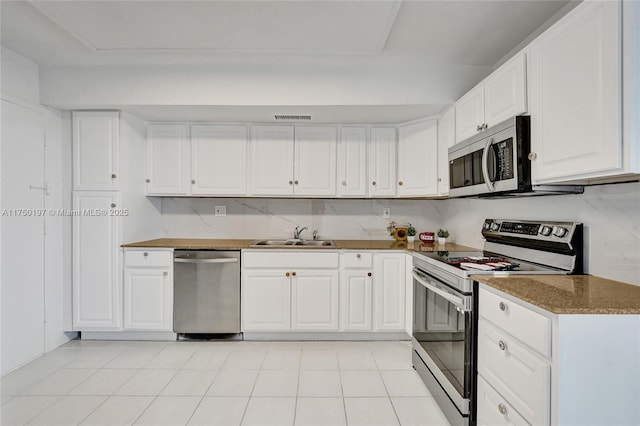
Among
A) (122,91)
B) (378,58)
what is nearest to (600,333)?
(378,58)

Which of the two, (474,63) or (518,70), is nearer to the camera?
(518,70)

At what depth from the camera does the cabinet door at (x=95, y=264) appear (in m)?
2.91

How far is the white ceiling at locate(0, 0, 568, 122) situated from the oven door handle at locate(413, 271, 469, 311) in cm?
143

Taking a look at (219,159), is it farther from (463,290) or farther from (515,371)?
(515,371)

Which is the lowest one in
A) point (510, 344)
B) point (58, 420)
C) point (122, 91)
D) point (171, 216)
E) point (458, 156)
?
point (58, 420)

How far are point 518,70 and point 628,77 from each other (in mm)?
679

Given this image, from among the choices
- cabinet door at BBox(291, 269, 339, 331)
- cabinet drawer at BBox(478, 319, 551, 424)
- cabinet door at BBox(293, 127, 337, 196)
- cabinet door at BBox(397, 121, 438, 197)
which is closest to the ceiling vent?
cabinet door at BBox(293, 127, 337, 196)

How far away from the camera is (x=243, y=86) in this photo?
2.68 metres

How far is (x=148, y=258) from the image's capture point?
2955 millimetres

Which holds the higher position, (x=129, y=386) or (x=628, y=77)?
(x=628, y=77)

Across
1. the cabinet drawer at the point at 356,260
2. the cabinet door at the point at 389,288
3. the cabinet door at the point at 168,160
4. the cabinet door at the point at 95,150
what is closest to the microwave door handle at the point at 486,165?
the cabinet door at the point at 389,288

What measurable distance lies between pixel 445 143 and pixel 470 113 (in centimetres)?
47

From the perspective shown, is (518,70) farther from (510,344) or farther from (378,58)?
(510,344)

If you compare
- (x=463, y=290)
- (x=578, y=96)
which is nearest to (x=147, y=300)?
(x=463, y=290)
